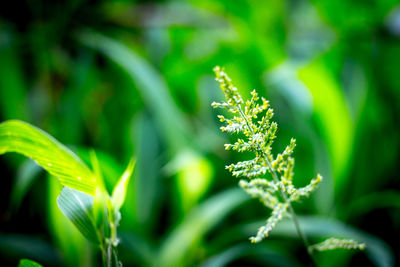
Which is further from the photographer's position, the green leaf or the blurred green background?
the blurred green background

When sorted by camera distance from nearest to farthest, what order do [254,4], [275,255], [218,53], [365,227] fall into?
1. [275,255]
2. [365,227]
3. [218,53]
4. [254,4]

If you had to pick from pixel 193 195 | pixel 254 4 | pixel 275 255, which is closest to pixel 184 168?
pixel 193 195

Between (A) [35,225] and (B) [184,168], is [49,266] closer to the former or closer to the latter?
(A) [35,225]

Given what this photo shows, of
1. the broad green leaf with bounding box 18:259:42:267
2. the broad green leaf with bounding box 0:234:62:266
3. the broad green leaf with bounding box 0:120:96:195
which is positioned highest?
the broad green leaf with bounding box 0:120:96:195

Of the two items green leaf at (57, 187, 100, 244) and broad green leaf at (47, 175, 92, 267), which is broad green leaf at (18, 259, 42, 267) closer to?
green leaf at (57, 187, 100, 244)

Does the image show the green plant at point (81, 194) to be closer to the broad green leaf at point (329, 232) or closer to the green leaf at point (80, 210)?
the green leaf at point (80, 210)

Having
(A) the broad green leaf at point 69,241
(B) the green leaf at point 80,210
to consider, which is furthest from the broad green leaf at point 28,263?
(A) the broad green leaf at point 69,241

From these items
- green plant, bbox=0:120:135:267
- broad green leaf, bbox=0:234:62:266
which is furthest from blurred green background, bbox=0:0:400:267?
green plant, bbox=0:120:135:267

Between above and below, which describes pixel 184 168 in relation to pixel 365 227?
above
